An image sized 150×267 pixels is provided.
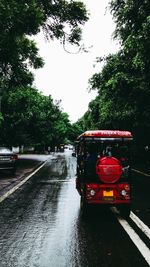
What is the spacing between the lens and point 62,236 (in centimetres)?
803

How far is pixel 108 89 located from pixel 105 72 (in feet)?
3.35

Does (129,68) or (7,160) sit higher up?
(129,68)

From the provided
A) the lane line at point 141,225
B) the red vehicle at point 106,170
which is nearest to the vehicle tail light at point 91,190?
the red vehicle at point 106,170

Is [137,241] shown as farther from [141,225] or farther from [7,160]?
[7,160]

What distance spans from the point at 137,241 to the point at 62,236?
56.9 inches

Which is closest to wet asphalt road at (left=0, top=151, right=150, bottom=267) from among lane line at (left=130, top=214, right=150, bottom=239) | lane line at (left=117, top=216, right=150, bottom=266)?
lane line at (left=117, top=216, right=150, bottom=266)

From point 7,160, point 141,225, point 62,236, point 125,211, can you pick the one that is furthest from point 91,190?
point 7,160

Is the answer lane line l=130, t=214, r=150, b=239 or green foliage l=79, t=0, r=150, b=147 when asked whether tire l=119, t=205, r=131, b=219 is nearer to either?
lane line l=130, t=214, r=150, b=239

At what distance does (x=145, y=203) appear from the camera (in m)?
12.9

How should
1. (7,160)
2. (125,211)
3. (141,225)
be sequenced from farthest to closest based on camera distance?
(7,160) < (125,211) < (141,225)

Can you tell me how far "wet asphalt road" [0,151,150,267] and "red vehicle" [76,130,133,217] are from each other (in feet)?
1.64

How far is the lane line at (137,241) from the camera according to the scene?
6.79m

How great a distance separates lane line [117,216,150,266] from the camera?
6793 millimetres

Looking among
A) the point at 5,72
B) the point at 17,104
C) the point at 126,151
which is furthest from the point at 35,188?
the point at 17,104
